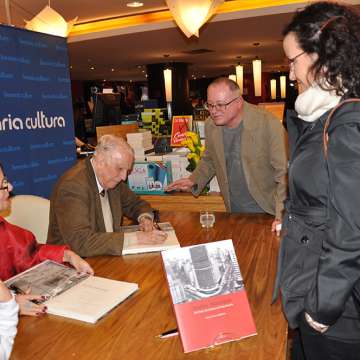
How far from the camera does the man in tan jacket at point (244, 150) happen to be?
2773 millimetres

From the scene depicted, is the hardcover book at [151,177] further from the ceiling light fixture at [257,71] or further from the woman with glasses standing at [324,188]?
the ceiling light fixture at [257,71]

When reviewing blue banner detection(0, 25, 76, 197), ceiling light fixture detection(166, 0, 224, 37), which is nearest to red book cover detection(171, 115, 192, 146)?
ceiling light fixture detection(166, 0, 224, 37)

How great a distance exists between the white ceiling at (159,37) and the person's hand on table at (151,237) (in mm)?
5424

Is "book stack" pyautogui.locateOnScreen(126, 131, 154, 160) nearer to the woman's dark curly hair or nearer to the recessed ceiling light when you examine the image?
the woman's dark curly hair

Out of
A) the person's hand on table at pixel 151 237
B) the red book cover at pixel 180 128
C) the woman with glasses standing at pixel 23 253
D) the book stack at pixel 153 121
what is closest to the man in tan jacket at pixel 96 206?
the person's hand on table at pixel 151 237

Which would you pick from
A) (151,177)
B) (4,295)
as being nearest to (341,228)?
(4,295)

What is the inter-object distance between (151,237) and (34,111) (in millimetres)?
1753

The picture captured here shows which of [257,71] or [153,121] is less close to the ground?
[257,71]

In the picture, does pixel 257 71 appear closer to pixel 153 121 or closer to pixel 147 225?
pixel 153 121

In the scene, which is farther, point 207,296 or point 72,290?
point 72,290

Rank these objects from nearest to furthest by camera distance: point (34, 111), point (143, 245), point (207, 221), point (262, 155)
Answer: point (143, 245), point (207, 221), point (262, 155), point (34, 111)

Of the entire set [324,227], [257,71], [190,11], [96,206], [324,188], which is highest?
[257,71]

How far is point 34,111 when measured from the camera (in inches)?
128

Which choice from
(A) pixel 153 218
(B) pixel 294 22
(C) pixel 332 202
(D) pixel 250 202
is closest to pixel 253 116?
(D) pixel 250 202
